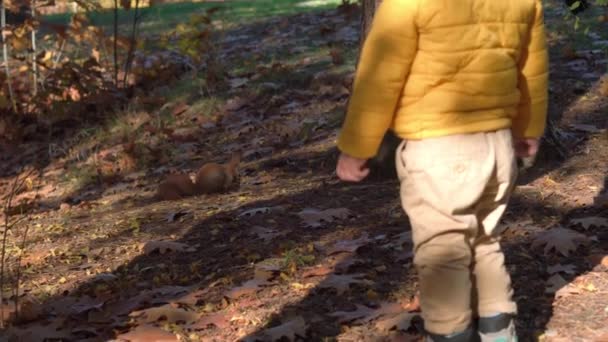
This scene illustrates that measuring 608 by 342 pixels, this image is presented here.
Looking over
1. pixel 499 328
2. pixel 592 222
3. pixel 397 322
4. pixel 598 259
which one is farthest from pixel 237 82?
pixel 499 328

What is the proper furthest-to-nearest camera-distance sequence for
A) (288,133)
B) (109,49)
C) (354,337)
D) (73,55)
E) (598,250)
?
(73,55)
(109,49)
(288,133)
(598,250)
(354,337)

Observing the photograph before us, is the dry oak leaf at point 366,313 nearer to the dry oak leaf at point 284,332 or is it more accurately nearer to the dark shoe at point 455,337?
the dry oak leaf at point 284,332

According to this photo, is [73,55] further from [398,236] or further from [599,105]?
[398,236]

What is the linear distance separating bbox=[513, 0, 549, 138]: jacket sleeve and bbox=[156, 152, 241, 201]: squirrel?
280 centimetres

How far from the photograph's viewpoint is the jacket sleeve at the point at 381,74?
8.79 feet

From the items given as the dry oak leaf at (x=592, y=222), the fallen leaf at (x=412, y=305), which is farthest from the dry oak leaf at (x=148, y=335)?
the dry oak leaf at (x=592, y=222)

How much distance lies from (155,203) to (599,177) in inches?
104

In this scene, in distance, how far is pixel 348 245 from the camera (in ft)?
13.6

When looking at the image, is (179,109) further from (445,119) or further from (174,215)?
(445,119)

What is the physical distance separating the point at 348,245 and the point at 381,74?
156 cm

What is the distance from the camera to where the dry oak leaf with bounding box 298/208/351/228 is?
457 cm

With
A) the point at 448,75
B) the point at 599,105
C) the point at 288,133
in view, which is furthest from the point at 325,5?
the point at 448,75

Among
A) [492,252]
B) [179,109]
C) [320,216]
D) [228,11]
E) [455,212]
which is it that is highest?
[455,212]

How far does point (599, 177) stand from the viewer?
477 centimetres
